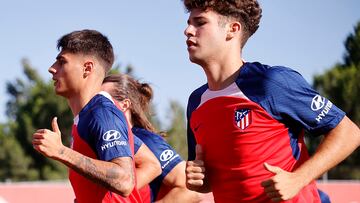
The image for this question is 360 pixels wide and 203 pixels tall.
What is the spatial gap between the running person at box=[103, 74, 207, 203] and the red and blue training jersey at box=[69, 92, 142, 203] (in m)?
1.44

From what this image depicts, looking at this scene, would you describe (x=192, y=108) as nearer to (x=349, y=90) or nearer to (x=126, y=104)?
(x=126, y=104)

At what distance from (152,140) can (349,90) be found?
39.1 meters

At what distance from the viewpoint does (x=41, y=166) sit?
5275cm

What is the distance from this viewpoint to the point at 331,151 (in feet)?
14.4

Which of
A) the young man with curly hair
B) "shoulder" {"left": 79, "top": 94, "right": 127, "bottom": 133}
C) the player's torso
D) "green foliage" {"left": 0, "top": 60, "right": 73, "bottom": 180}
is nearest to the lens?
the young man with curly hair

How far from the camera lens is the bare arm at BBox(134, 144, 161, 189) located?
6602 mm

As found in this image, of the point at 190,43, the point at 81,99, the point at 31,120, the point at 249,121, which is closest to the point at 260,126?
the point at 249,121

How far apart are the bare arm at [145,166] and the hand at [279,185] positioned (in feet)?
8.33

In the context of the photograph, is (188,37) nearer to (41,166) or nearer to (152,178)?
(152,178)

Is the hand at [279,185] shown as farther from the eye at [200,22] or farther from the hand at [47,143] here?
the hand at [47,143]

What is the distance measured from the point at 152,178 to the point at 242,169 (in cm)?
221

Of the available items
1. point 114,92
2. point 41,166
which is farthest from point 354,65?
point 114,92

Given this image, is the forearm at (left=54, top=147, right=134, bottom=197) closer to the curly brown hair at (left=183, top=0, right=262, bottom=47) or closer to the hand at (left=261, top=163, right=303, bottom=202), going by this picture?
the curly brown hair at (left=183, top=0, right=262, bottom=47)

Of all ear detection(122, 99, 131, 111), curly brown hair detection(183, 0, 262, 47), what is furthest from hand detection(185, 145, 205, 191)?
ear detection(122, 99, 131, 111)
